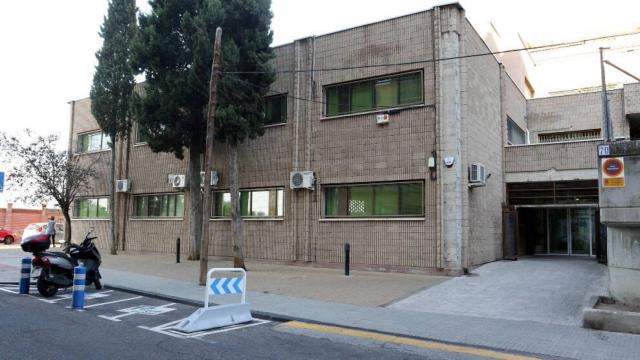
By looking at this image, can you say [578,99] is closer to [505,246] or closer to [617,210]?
[505,246]

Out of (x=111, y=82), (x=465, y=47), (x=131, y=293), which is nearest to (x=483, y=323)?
(x=131, y=293)

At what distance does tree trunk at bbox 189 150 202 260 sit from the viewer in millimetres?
19094

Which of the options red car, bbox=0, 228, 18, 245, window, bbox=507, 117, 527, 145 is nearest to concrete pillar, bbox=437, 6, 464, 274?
window, bbox=507, 117, 527, 145

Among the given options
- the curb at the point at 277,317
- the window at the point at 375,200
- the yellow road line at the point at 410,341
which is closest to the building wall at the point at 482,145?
the window at the point at 375,200

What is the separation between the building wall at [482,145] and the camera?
49.4ft

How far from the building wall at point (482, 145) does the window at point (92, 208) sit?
1859cm

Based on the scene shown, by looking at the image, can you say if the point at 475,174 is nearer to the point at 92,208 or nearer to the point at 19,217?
the point at 92,208

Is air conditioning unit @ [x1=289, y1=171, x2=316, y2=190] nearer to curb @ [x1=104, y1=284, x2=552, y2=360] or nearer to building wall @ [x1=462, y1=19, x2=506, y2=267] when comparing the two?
building wall @ [x1=462, y1=19, x2=506, y2=267]

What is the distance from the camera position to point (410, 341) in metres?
7.09

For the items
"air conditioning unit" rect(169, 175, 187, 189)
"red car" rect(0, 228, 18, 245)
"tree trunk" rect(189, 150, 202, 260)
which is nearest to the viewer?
"tree trunk" rect(189, 150, 202, 260)

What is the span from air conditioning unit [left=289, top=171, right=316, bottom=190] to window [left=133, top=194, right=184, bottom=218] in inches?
277

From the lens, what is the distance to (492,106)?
1825 centimetres

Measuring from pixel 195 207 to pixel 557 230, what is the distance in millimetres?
15656

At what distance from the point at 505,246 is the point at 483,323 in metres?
10.6
